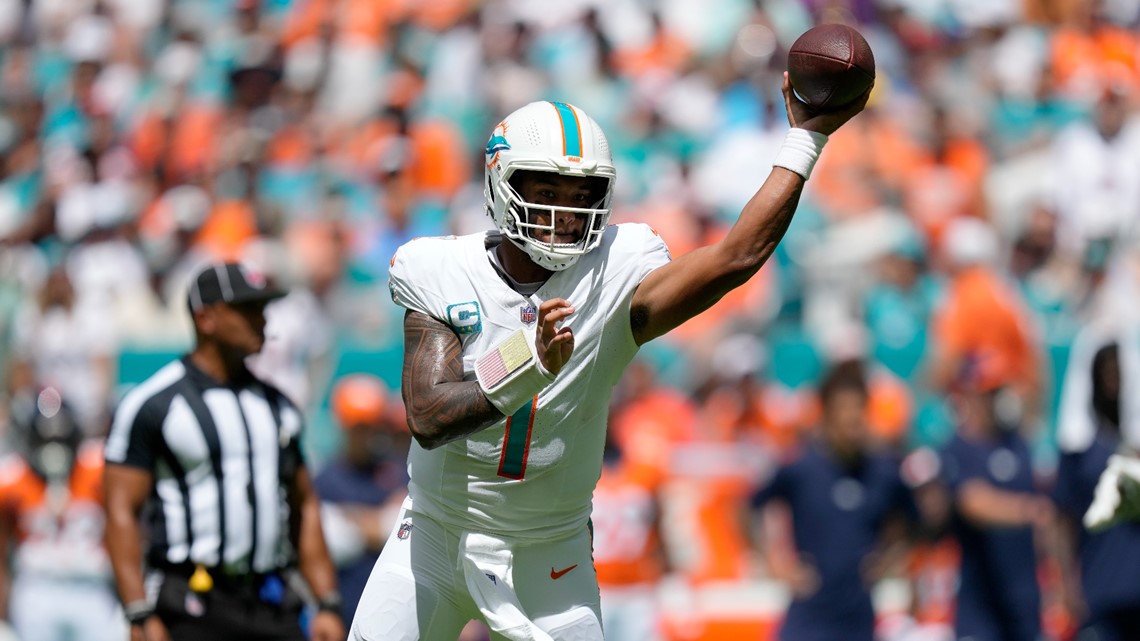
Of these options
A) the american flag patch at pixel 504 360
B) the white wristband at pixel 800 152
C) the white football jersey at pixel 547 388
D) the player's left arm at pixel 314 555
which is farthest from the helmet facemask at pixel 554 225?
the player's left arm at pixel 314 555

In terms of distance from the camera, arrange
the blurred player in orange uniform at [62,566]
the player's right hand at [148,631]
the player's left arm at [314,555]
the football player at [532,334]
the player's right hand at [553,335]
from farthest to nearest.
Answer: the blurred player in orange uniform at [62,566] < the player's left arm at [314,555] < the player's right hand at [148,631] < the football player at [532,334] < the player's right hand at [553,335]

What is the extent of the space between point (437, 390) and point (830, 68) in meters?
1.12

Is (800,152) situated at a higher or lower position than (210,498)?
higher

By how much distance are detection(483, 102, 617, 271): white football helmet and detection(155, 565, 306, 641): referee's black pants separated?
2056 millimetres

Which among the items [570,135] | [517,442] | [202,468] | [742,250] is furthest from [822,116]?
[202,468]

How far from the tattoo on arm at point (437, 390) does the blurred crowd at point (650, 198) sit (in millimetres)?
A: 3484

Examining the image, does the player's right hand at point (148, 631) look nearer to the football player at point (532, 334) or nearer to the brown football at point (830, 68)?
the football player at point (532, 334)

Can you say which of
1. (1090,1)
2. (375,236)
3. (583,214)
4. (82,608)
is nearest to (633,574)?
(82,608)

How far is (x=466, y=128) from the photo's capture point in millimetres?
11508

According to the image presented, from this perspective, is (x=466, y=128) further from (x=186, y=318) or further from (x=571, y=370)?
(x=571, y=370)

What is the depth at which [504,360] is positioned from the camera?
11.0 feet

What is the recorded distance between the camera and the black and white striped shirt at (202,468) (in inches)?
200

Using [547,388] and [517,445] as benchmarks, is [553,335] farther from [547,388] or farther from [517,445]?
[517,445]

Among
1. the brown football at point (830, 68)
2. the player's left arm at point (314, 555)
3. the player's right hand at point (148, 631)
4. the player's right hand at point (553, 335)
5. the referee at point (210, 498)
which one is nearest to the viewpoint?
the player's right hand at point (553, 335)
